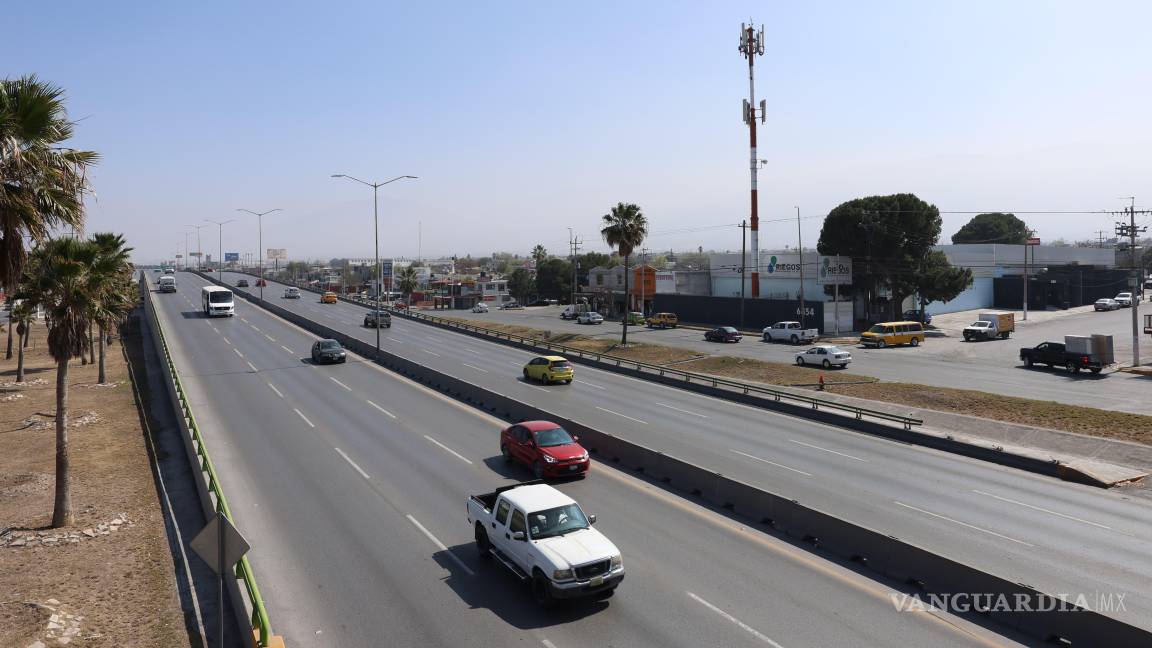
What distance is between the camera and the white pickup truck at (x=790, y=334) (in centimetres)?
6044

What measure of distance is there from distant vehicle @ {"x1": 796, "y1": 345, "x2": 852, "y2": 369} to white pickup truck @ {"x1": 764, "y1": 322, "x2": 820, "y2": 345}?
12.5 meters

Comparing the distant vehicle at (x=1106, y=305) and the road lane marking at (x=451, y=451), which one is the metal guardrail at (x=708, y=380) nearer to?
the road lane marking at (x=451, y=451)

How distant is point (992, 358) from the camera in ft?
162

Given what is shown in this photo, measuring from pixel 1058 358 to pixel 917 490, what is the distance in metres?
28.6

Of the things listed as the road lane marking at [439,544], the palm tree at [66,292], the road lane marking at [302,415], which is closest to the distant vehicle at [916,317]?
the road lane marking at [302,415]

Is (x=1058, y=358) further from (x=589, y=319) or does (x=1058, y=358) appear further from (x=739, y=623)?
(x=589, y=319)

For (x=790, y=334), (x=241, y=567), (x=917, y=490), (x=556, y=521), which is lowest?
(x=917, y=490)

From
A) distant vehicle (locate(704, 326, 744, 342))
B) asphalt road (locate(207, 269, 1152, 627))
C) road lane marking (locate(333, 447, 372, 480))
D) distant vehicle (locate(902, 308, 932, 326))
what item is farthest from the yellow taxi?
distant vehicle (locate(902, 308, 932, 326))

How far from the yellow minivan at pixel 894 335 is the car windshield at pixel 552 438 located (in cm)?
4220

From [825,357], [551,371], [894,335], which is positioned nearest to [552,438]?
[551,371]

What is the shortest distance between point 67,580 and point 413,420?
593 inches

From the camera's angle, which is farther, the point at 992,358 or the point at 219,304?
the point at 219,304

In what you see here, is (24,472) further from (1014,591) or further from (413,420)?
(1014,591)

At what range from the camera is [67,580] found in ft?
50.5
